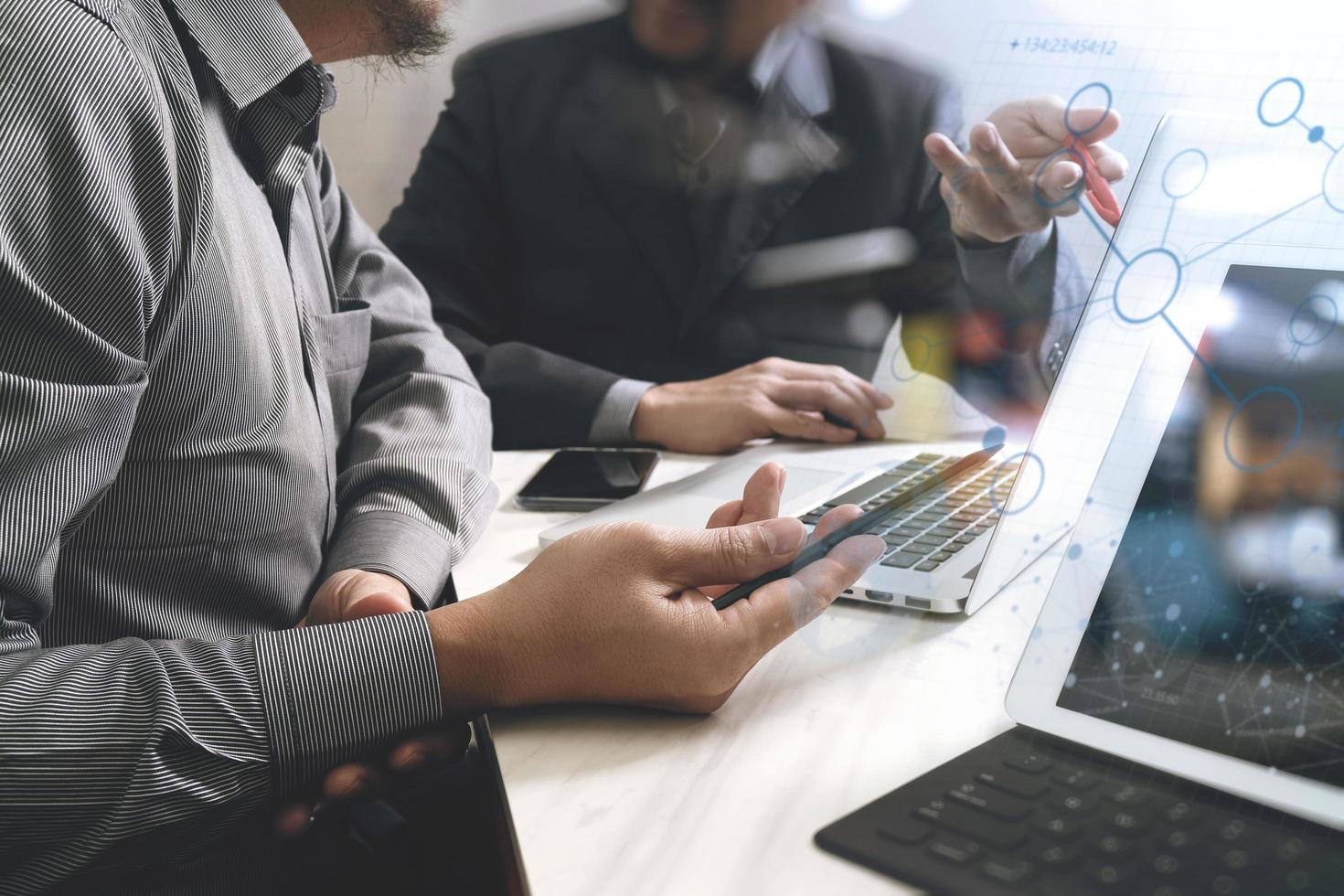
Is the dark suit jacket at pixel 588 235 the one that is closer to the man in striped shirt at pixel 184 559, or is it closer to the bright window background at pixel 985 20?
the bright window background at pixel 985 20

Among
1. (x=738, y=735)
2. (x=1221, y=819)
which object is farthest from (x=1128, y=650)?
(x=738, y=735)

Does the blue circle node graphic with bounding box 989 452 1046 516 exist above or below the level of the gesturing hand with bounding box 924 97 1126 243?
below

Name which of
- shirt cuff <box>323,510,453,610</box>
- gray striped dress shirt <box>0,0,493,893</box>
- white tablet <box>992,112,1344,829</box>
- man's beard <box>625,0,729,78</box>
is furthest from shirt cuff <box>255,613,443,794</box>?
man's beard <box>625,0,729,78</box>

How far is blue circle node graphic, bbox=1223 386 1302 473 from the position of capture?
1.23 ft

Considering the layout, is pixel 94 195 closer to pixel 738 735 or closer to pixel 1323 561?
pixel 738 735

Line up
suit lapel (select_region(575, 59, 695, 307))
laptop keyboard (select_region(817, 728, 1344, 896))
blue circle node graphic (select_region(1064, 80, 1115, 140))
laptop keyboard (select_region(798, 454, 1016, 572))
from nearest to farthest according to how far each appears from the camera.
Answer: laptop keyboard (select_region(817, 728, 1344, 896)), blue circle node graphic (select_region(1064, 80, 1115, 140)), laptop keyboard (select_region(798, 454, 1016, 572)), suit lapel (select_region(575, 59, 695, 307))

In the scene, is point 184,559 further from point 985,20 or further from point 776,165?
point 776,165

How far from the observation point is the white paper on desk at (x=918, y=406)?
1.90 feet

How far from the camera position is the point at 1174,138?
42 centimetres

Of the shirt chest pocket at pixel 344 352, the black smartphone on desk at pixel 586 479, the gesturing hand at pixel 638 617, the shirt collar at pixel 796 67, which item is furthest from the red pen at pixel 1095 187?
the shirt chest pocket at pixel 344 352

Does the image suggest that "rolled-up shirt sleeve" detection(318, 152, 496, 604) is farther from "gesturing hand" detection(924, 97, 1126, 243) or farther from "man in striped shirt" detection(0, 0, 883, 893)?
"gesturing hand" detection(924, 97, 1126, 243)

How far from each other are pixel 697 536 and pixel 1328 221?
0.98 feet

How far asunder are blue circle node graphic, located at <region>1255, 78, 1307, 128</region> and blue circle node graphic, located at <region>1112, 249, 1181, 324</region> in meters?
0.06

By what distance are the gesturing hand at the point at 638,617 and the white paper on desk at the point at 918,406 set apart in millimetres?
128
